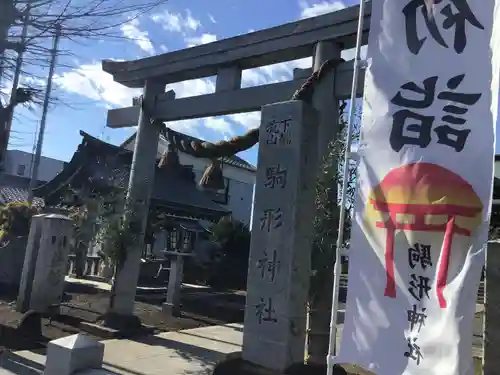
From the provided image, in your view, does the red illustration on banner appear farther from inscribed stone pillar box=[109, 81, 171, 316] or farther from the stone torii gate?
inscribed stone pillar box=[109, 81, 171, 316]

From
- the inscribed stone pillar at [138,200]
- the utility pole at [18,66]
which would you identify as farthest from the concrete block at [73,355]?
the inscribed stone pillar at [138,200]

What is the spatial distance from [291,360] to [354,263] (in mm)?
1983

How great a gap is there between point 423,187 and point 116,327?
22.7 ft

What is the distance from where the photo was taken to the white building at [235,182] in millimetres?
26438

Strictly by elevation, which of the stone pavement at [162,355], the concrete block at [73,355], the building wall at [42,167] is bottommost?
the stone pavement at [162,355]

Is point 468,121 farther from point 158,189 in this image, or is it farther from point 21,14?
point 158,189

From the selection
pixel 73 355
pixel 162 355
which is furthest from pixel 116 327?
pixel 73 355

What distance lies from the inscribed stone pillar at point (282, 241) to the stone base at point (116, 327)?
12.9ft

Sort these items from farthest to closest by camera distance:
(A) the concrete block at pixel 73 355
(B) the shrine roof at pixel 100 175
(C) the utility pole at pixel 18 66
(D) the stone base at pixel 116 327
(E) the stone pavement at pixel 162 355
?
(B) the shrine roof at pixel 100 175 → (D) the stone base at pixel 116 327 → (E) the stone pavement at pixel 162 355 → (C) the utility pole at pixel 18 66 → (A) the concrete block at pixel 73 355

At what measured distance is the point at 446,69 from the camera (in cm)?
329

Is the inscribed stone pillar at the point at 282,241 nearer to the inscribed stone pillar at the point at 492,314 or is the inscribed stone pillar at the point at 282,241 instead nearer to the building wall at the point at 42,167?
the inscribed stone pillar at the point at 492,314

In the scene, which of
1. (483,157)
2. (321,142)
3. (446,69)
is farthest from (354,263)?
(321,142)

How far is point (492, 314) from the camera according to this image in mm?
5145

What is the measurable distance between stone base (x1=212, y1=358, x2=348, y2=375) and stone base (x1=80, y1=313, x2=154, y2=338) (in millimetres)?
3717
